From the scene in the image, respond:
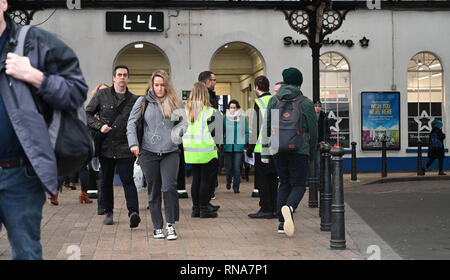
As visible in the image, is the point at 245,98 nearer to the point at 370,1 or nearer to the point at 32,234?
the point at 370,1

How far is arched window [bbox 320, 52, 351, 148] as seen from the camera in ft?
73.4

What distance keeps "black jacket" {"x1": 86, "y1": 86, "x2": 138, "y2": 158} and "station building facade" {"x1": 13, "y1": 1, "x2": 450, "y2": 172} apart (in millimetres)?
11740

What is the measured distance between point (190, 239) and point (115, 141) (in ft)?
6.31

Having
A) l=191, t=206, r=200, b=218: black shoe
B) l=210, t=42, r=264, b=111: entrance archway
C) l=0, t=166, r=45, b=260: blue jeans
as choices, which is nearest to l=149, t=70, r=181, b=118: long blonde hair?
l=191, t=206, r=200, b=218: black shoe

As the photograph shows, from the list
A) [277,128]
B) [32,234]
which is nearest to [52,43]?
[32,234]

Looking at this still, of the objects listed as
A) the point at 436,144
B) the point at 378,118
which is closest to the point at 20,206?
the point at 436,144

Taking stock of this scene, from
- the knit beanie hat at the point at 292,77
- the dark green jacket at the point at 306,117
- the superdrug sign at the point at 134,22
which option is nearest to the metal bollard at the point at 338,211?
the dark green jacket at the point at 306,117

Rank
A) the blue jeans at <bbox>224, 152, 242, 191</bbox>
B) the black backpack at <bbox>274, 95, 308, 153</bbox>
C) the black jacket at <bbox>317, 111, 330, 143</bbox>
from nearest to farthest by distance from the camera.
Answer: the black backpack at <bbox>274, 95, 308, 153</bbox> < the black jacket at <bbox>317, 111, 330, 143</bbox> < the blue jeans at <bbox>224, 152, 242, 191</bbox>

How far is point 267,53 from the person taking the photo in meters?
21.9

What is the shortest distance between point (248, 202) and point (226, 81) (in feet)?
53.1

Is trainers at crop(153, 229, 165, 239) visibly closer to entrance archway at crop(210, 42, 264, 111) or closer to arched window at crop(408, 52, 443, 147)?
arched window at crop(408, 52, 443, 147)

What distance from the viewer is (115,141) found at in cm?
927

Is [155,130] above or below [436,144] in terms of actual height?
above

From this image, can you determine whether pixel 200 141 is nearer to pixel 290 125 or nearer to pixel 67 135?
pixel 290 125
